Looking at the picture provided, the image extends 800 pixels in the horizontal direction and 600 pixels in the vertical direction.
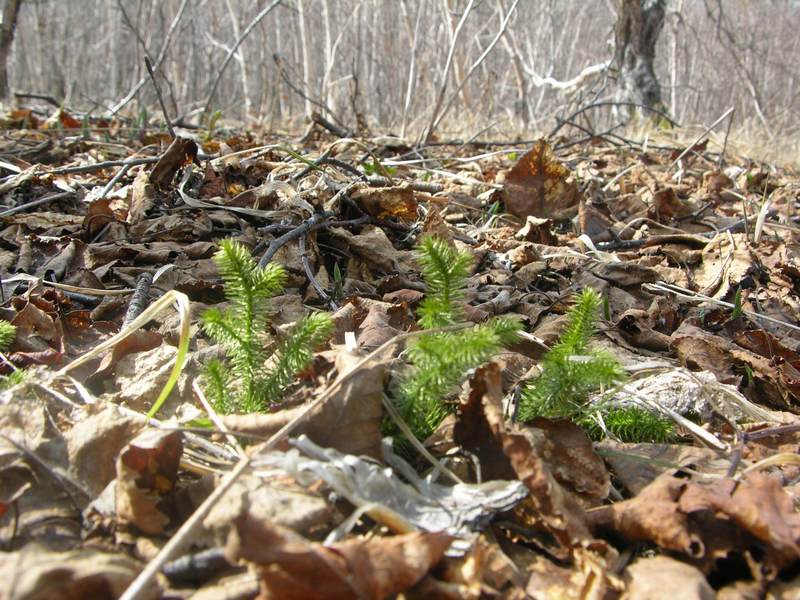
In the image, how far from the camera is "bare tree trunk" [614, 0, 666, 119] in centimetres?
848

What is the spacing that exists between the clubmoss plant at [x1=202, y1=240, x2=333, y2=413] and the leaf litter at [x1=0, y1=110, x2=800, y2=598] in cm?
6

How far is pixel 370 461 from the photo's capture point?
1.18 meters

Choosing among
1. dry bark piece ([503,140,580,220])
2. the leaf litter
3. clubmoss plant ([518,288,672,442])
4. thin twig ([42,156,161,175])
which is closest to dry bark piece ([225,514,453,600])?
the leaf litter

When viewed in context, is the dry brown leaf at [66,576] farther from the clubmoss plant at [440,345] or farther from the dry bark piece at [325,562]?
the clubmoss plant at [440,345]

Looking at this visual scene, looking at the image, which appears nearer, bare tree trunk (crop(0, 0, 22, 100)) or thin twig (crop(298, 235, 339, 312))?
thin twig (crop(298, 235, 339, 312))

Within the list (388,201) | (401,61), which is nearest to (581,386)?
(388,201)

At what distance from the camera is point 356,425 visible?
120 centimetres

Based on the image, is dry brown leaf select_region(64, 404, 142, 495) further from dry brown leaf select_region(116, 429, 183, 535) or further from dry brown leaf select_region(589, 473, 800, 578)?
dry brown leaf select_region(589, 473, 800, 578)

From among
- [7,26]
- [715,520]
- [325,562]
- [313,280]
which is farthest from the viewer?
[7,26]

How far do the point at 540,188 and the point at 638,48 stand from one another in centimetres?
634

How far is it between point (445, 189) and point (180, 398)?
2.40 metres

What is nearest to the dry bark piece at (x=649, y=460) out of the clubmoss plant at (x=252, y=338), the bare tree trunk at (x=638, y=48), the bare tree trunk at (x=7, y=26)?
the clubmoss plant at (x=252, y=338)

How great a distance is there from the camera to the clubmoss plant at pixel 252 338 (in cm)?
127

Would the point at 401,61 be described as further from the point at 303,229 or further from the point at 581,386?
the point at 581,386
